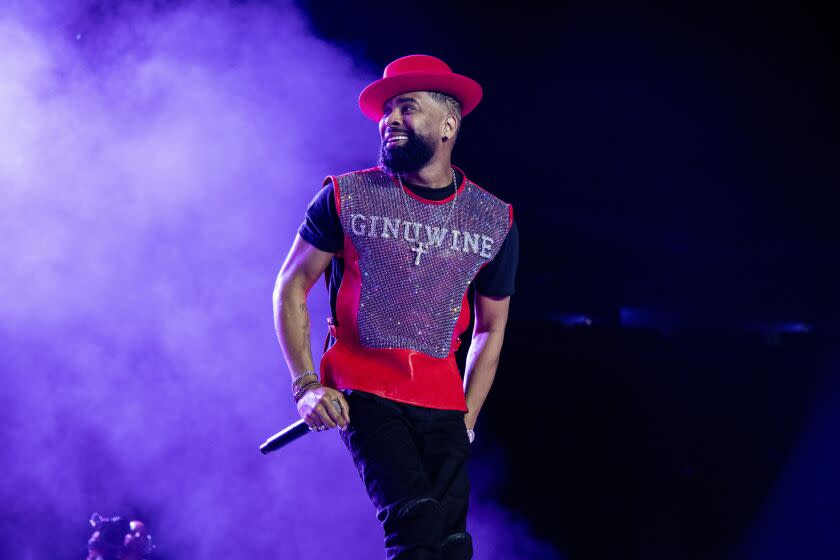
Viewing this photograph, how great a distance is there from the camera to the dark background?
4871 millimetres

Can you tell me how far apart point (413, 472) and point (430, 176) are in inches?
37.9

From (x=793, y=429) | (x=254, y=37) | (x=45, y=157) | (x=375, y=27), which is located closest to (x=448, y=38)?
(x=375, y=27)

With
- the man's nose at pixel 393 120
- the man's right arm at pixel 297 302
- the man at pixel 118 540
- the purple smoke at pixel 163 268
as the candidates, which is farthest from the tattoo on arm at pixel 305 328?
the man at pixel 118 540

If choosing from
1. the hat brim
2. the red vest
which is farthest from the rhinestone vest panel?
the hat brim

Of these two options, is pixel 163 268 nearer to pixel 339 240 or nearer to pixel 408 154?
pixel 339 240

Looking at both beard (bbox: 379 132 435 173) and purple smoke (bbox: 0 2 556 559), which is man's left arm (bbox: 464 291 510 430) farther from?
purple smoke (bbox: 0 2 556 559)

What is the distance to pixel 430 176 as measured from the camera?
91.3 inches

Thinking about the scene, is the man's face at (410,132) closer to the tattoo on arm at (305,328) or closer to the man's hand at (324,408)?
the tattoo on arm at (305,328)

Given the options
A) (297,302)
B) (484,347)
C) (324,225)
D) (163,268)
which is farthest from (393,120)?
(163,268)

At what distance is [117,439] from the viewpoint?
443 cm

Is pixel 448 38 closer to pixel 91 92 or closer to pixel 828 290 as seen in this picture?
pixel 91 92

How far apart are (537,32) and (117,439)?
12.4 feet

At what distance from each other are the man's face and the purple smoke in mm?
2462

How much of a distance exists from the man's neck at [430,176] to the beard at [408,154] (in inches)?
1.2
